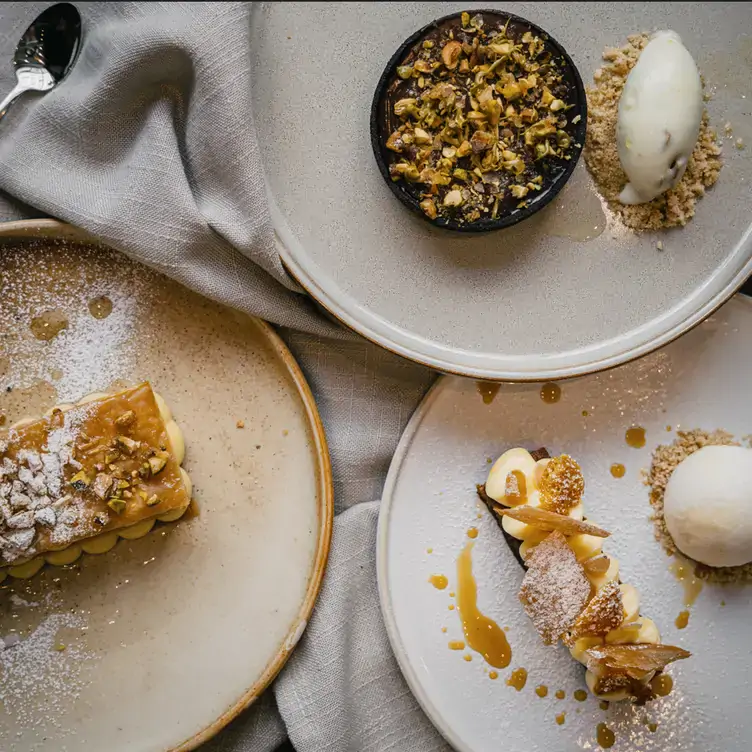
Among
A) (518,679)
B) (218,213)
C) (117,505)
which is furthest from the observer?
(518,679)

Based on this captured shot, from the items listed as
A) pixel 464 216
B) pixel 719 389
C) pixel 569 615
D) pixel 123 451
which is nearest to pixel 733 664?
pixel 569 615

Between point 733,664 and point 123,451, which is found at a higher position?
point 123,451

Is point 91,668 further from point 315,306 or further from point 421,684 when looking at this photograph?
point 315,306

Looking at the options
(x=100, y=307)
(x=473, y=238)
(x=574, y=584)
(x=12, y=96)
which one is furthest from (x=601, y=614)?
(x=12, y=96)

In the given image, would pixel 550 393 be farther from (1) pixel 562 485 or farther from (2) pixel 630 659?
(2) pixel 630 659

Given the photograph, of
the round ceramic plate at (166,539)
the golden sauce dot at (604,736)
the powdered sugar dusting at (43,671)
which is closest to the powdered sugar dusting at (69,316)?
the round ceramic plate at (166,539)

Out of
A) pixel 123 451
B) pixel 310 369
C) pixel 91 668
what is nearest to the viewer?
pixel 123 451

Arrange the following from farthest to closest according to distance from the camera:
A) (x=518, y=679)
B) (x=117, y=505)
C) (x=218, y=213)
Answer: (x=518, y=679), (x=218, y=213), (x=117, y=505)
